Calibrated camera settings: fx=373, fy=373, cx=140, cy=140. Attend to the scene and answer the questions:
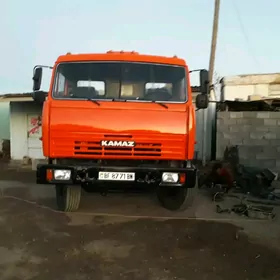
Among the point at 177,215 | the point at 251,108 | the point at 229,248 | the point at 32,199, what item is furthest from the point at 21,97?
the point at 229,248

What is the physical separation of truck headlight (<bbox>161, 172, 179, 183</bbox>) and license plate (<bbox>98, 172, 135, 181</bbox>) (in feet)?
1.44

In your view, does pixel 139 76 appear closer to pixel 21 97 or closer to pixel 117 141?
pixel 117 141

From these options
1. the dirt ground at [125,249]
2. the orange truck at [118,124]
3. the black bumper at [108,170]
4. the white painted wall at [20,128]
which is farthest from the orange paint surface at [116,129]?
the white painted wall at [20,128]

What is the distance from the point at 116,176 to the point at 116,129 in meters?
0.67

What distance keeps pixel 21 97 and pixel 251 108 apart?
777 centimetres

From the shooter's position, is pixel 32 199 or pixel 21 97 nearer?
pixel 32 199

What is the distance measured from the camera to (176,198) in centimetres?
659

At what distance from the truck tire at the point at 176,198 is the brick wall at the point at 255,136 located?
416cm

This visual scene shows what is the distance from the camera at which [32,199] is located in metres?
7.52

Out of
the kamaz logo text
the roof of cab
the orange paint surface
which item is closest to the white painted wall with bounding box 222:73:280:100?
the roof of cab

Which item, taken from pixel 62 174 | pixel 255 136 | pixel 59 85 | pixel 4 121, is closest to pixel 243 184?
pixel 255 136

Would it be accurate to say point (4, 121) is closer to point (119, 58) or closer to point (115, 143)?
point (119, 58)

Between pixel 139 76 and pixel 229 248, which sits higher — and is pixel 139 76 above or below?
above

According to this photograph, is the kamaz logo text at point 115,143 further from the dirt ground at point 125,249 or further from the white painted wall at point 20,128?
the white painted wall at point 20,128
